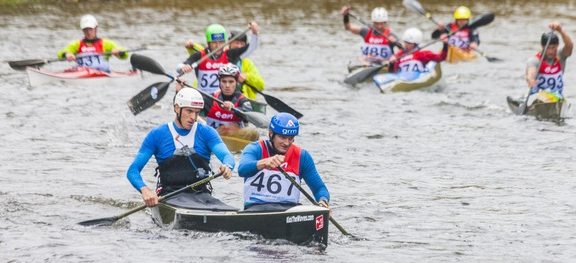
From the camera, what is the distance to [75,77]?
22.4 meters

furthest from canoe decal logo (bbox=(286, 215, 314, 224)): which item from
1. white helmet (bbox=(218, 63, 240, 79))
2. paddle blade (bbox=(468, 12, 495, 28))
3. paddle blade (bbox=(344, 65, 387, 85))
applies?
paddle blade (bbox=(468, 12, 495, 28))

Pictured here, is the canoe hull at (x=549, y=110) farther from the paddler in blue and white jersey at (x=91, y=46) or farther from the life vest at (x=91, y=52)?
the life vest at (x=91, y=52)

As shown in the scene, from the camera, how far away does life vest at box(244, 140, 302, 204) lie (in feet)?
36.7

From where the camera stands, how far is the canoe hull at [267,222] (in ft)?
35.6

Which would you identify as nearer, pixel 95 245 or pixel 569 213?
pixel 95 245

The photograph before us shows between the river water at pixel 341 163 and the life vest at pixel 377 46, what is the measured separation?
1198 millimetres

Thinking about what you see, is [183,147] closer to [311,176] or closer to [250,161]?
[250,161]

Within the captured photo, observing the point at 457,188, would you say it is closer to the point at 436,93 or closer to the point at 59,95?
the point at 436,93

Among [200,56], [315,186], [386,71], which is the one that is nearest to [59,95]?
[200,56]

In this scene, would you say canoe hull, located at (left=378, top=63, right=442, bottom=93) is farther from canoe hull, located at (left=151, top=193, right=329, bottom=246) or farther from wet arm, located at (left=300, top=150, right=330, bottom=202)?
canoe hull, located at (left=151, top=193, right=329, bottom=246)

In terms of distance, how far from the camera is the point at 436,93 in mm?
23719

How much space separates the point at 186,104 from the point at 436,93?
515 inches

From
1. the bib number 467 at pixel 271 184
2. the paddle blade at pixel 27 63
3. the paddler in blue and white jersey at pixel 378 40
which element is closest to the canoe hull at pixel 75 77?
the paddle blade at pixel 27 63

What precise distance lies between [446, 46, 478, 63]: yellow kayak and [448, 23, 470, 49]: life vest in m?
0.15
